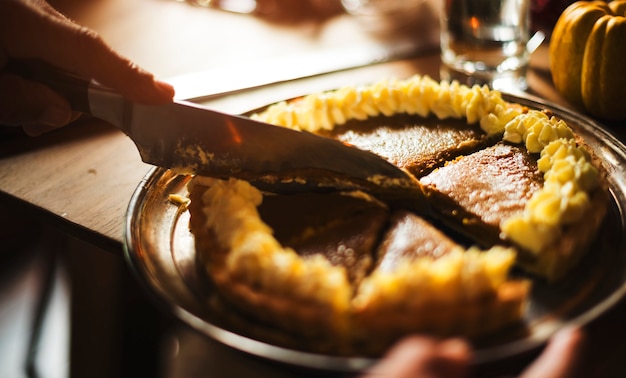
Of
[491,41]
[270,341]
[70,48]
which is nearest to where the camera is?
[270,341]

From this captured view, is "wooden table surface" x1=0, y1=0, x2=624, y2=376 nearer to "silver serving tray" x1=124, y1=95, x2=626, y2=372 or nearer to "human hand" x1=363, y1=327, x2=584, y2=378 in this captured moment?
"silver serving tray" x1=124, y1=95, x2=626, y2=372

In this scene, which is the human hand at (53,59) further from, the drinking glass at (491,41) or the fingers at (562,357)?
the drinking glass at (491,41)

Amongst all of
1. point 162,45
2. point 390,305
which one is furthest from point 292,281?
point 162,45

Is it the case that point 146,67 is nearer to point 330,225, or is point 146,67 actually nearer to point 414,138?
point 414,138

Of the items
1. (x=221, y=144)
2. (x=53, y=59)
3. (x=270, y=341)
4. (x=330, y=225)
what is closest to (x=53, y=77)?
(x=53, y=59)

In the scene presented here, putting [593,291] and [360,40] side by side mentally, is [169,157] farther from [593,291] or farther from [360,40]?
[360,40]
